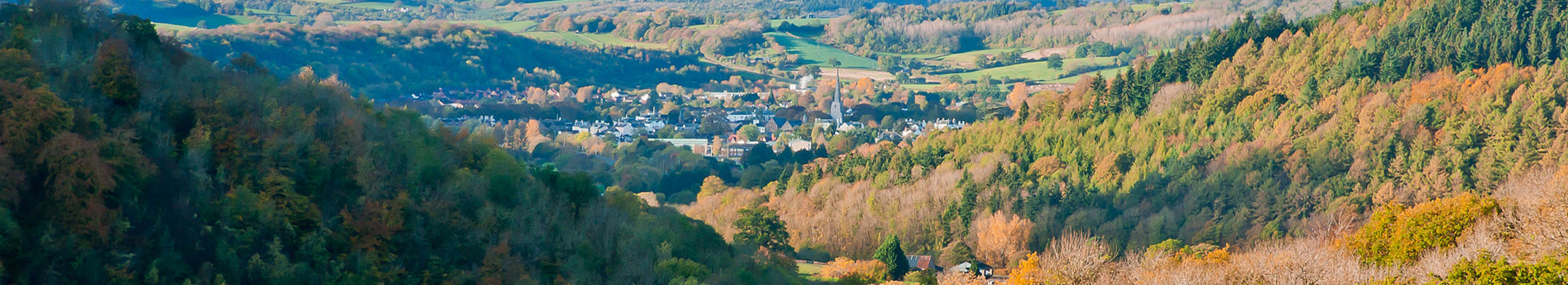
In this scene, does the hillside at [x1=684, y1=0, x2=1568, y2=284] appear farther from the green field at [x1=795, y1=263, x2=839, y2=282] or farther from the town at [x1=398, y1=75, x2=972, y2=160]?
the town at [x1=398, y1=75, x2=972, y2=160]

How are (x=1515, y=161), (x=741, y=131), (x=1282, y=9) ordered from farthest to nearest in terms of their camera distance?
1. (x=1282, y=9)
2. (x=741, y=131)
3. (x=1515, y=161)

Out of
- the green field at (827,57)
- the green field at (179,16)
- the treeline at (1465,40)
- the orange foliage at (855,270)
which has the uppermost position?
the treeline at (1465,40)

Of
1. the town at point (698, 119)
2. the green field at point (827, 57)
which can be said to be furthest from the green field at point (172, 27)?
the green field at point (827, 57)

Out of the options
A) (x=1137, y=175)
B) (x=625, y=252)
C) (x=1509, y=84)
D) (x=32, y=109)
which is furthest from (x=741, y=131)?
(x=32, y=109)

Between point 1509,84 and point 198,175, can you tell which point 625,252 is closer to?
point 198,175

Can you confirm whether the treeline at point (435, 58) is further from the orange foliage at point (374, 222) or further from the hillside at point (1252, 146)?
the orange foliage at point (374, 222)

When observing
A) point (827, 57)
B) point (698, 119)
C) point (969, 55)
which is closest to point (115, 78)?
point (698, 119)
